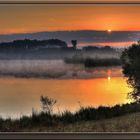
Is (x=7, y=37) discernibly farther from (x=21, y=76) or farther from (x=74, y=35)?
(x=74, y=35)

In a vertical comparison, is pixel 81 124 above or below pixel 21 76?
below

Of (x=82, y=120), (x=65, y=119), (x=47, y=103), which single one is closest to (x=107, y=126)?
(x=82, y=120)

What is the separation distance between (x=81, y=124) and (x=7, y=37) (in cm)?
80

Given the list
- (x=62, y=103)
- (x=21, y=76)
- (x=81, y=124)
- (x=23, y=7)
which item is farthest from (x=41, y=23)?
(x=81, y=124)

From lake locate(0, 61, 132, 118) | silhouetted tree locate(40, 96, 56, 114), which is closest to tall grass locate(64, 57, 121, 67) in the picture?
lake locate(0, 61, 132, 118)

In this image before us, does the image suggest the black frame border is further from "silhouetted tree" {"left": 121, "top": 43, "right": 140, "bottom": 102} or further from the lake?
"silhouetted tree" {"left": 121, "top": 43, "right": 140, "bottom": 102}

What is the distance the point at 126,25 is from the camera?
2.97 meters

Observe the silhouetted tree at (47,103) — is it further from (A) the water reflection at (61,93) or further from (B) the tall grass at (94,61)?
(B) the tall grass at (94,61)

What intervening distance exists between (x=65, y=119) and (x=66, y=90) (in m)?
0.20

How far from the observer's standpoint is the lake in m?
2.93

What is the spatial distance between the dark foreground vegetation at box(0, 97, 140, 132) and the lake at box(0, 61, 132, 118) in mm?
36

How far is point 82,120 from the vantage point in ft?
9.72

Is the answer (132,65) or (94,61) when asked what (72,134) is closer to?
(94,61)

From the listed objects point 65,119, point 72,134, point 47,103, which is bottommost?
point 72,134
